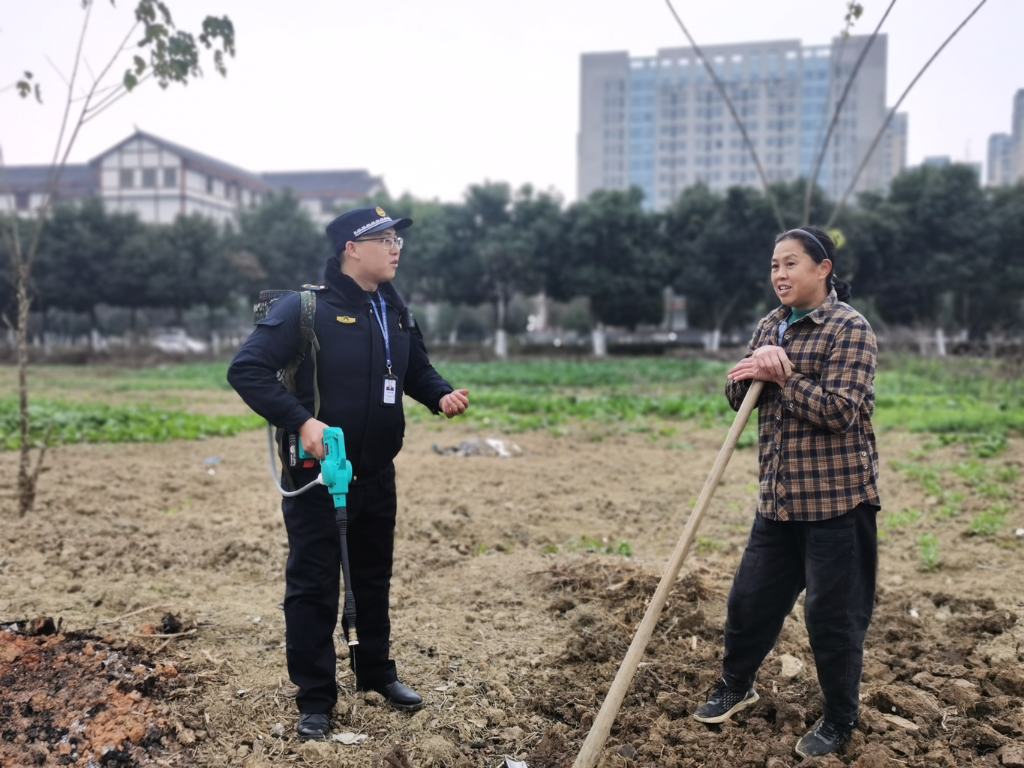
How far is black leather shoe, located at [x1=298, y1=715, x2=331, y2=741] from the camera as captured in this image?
3039mm

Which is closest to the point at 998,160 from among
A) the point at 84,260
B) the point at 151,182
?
the point at 151,182

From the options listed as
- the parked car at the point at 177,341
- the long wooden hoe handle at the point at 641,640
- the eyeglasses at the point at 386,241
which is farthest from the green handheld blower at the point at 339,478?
the parked car at the point at 177,341

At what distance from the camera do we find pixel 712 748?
2990 mm

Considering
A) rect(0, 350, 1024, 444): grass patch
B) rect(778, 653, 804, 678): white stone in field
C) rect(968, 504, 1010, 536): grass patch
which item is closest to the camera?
rect(778, 653, 804, 678): white stone in field

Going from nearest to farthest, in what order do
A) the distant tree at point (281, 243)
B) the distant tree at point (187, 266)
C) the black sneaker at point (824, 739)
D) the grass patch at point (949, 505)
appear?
the black sneaker at point (824, 739) → the grass patch at point (949, 505) → the distant tree at point (187, 266) → the distant tree at point (281, 243)

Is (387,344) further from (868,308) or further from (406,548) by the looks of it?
(868,308)

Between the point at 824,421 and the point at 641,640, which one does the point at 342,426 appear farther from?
the point at 824,421

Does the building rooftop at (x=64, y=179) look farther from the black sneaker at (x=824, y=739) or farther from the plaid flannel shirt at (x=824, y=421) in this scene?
the black sneaker at (x=824, y=739)

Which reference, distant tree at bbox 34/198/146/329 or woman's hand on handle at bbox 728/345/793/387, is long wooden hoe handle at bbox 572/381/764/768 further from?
distant tree at bbox 34/198/146/329

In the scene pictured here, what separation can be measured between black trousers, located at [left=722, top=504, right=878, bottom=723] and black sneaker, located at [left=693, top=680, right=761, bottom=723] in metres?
0.25

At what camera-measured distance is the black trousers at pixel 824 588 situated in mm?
2842

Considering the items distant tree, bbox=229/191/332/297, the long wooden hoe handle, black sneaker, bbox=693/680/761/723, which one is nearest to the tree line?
distant tree, bbox=229/191/332/297

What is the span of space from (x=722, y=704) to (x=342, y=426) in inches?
72.4

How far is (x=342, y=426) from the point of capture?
3.16 metres
